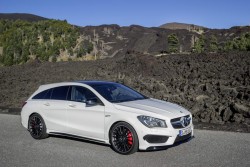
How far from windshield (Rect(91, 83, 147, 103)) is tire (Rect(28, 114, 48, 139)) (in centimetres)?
190

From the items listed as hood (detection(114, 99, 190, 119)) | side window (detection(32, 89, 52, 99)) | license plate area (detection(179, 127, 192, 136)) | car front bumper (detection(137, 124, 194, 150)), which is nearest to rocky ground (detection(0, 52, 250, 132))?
license plate area (detection(179, 127, 192, 136))

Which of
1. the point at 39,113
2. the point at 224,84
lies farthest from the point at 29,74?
the point at 39,113

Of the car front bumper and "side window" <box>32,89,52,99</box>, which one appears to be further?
"side window" <box>32,89,52,99</box>

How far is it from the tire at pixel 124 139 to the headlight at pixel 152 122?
0.94 ft

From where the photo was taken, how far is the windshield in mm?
9438

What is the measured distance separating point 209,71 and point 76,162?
776 inches

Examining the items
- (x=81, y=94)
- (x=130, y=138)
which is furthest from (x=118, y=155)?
(x=81, y=94)

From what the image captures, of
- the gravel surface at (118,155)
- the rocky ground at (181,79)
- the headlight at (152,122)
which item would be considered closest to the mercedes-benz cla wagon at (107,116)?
the headlight at (152,122)

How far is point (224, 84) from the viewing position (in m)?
A: 21.1

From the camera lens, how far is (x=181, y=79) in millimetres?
24609

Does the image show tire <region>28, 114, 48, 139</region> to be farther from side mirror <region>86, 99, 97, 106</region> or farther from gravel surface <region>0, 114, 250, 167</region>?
side mirror <region>86, 99, 97, 106</region>

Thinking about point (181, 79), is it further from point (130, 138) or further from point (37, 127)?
point (130, 138)

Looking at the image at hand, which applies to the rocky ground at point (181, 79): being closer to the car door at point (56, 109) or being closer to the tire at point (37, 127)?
the car door at point (56, 109)

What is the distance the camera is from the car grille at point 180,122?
8516mm
